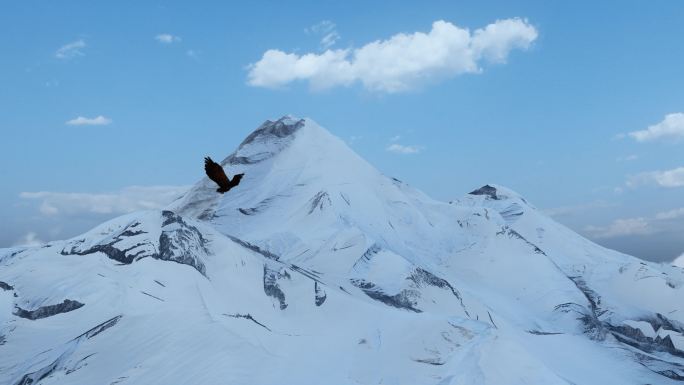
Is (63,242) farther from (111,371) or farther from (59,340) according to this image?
(111,371)

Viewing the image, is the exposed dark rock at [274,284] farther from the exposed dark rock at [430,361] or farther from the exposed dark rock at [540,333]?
the exposed dark rock at [540,333]

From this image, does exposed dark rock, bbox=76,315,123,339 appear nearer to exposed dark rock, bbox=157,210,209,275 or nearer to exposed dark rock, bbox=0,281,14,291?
exposed dark rock, bbox=157,210,209,275

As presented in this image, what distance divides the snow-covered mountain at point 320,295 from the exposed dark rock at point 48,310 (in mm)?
246

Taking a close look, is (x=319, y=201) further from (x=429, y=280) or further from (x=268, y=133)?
(x=268, y=133)

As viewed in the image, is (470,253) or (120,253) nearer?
(120,253)

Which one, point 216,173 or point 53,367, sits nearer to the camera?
point 216,173

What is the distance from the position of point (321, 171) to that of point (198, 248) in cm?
5474

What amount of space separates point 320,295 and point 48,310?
38390 millimetres

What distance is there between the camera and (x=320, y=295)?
97.8 meters

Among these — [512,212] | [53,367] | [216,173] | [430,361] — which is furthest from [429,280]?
[216,173]

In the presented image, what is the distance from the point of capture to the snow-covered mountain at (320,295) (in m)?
74.8

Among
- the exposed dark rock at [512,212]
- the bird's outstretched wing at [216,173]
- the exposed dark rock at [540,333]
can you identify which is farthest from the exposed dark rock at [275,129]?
the bird's outstretched wing at [216,173]

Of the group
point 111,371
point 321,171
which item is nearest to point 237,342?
point 111,371

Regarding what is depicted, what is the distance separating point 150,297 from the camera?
8138cm
